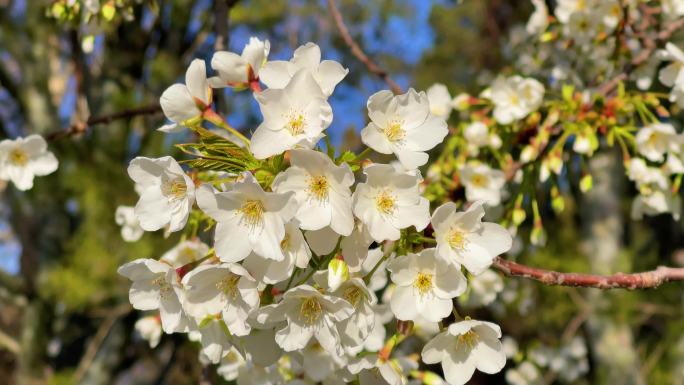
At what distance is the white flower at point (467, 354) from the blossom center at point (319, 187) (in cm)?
38

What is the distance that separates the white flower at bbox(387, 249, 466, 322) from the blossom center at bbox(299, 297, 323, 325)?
14 cm

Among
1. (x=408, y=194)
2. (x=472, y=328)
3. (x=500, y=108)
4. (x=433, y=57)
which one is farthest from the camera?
(x=433, y=57)

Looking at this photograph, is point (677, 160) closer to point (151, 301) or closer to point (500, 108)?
point (500, 108)

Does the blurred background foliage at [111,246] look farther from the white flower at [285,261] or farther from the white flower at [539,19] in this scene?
the white flower at [285,261]

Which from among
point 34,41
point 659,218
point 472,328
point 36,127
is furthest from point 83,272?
point 659,218

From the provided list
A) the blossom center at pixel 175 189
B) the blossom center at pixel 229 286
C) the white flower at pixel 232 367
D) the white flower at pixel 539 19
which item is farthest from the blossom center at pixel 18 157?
the white flower at pixel 539 19

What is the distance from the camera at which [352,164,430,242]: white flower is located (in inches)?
38.6

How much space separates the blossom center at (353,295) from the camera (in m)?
1.04

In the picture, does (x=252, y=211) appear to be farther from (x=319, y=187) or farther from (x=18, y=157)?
Answer: (x=18, y=157)

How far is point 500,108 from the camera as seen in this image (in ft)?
6.27

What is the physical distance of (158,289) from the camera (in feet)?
3.81

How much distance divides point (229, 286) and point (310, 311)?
0.15m

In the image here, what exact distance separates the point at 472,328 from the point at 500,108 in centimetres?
97

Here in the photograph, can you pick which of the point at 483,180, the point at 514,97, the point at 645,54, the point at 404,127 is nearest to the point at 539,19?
the point at 645,54
